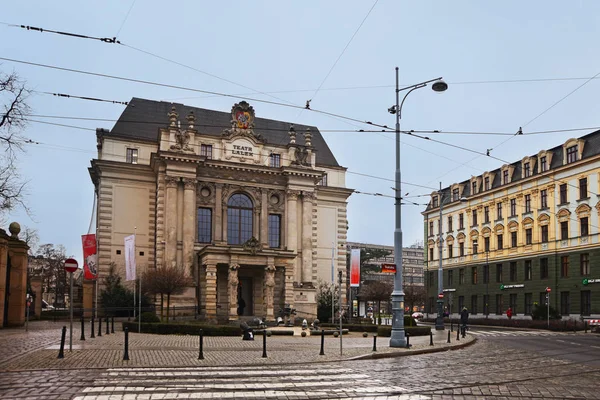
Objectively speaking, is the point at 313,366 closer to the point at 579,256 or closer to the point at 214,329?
the point at 214,329

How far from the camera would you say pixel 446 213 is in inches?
3127

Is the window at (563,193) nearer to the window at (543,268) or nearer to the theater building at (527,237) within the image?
the theater building at (527,237)

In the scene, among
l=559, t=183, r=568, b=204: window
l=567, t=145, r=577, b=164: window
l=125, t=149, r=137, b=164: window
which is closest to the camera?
l=125, t=149, r=137, b=164: window

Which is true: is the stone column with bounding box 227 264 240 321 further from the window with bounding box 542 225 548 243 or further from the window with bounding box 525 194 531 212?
the window with bounding box 525 194 531 212

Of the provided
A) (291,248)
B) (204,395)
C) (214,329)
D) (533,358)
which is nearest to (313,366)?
(204,395)

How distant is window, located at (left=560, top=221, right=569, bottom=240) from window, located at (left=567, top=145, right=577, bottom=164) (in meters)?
5.62

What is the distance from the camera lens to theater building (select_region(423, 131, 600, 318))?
55625 millimetres

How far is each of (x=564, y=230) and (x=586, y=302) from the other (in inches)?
275

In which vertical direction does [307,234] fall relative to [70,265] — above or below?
above

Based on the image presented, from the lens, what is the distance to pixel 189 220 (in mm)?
52281

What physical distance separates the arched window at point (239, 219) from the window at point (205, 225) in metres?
1.67

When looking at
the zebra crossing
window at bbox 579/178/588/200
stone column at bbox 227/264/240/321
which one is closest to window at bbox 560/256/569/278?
window at bbox 579/178/588/200

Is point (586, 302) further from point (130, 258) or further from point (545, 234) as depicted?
point (130, 258)

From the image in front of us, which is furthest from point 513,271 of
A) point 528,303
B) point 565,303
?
point 565,303
